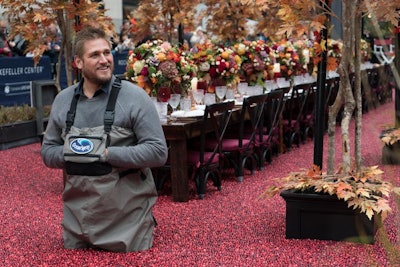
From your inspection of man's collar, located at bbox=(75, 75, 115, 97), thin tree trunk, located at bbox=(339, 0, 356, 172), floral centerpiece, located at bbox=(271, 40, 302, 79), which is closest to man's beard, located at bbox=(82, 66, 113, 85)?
man's collar, located at bbox=(75, 75, 115, 97)

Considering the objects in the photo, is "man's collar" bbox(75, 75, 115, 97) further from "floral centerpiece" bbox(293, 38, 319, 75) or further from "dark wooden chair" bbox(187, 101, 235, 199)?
"floral centerpiece" bbox(293, 38, 319, 75)

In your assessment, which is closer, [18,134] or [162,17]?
[18,134]

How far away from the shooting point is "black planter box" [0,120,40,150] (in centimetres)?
1090

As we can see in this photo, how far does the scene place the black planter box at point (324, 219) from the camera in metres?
5.20

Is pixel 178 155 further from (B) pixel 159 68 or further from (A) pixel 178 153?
(B) pixel 159 68

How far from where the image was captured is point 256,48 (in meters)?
9.57

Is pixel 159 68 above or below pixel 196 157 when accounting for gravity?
above

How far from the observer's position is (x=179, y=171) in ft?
23.0

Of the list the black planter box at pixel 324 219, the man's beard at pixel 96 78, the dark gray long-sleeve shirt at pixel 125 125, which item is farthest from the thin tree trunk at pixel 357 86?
the man's beard at pixel 96 78

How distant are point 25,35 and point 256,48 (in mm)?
2761

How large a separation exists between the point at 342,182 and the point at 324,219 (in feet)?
0.90

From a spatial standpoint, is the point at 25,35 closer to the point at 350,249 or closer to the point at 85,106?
the point at 85,106

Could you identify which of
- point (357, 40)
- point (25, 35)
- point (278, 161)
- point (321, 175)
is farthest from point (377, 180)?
point (25, 35)

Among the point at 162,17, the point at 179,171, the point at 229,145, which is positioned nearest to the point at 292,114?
the point at 229,145
